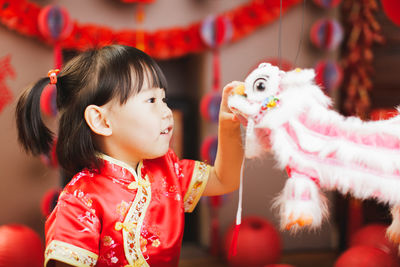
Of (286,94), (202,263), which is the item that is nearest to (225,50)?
(202,263)

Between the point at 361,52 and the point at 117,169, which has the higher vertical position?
the point at 361,52

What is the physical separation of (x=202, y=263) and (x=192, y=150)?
59 cm

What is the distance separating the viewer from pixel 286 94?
0.76 m

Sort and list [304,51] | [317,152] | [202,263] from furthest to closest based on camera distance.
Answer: [304,51] < [202,263] < [317,152]

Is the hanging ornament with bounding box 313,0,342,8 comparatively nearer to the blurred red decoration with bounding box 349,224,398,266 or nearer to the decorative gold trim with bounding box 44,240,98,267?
the blurred red decoration with bounding box 349,224,398,266

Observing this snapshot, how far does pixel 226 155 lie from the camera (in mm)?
1001

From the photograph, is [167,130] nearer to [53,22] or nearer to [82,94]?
[82,94]

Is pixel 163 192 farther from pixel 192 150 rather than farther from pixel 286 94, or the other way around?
pixel 192 150

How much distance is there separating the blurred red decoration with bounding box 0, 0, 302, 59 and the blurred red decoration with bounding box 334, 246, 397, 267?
1.17 meters

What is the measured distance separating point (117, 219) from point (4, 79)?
4.22 feet

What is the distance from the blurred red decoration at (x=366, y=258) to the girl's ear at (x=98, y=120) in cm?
91

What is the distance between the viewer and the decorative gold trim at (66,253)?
0.78 m

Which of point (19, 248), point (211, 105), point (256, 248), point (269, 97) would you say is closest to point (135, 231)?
point (269, 97)

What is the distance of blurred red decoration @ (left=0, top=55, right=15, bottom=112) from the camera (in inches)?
73.4
